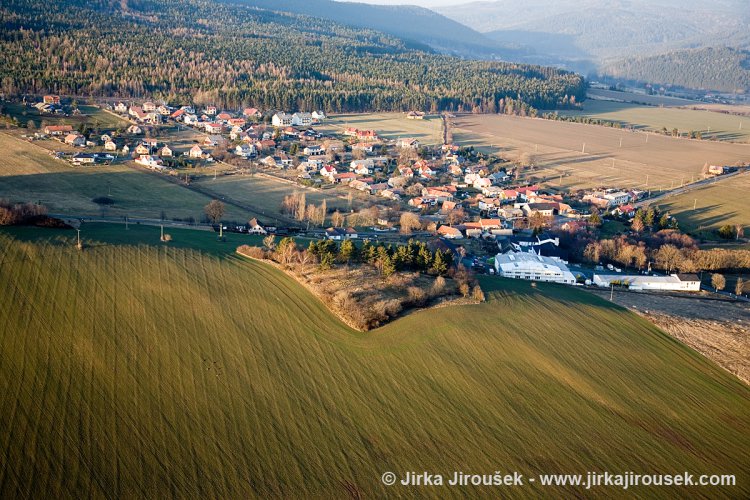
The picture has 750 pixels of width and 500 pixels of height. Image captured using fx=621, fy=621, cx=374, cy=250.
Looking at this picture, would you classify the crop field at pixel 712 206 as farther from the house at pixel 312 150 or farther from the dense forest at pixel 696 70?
the dense forest at pixel 696 70

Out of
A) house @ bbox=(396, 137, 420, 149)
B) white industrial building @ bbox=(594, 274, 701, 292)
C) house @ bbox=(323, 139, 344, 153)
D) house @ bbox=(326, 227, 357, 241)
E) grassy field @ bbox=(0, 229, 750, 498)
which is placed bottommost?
grassy field @ bbox=(0, 229, 750, 498)

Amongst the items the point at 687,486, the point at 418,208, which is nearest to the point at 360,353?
the point at 687,486

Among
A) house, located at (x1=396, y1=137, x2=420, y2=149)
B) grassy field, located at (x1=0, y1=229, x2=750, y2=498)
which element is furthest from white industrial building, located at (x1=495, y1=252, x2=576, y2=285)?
house, located at (x1=396, y1=137, x2=420, y2=149)

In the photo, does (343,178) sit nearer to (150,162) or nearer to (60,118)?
(150,162)

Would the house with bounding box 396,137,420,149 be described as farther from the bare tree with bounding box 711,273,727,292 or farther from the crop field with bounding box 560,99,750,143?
the crop field with bounding box 560,99,750,143

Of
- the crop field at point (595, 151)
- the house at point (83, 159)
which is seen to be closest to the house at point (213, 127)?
the house at point (83, 159)

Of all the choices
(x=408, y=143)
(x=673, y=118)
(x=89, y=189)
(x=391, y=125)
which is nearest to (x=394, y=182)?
(x=408, y=143)

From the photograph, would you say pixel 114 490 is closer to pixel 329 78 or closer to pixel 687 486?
pixel 687 486
